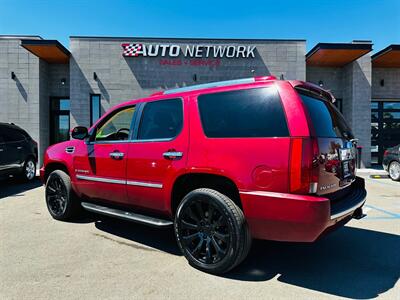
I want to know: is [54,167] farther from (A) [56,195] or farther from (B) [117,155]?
(B) [117,155]

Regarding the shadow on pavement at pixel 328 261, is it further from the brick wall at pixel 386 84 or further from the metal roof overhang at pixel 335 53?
the brick wall at pixel 386 84

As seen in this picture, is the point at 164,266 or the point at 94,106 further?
the point at 94,106

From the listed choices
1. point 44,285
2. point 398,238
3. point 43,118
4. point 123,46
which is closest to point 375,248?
point 398,238

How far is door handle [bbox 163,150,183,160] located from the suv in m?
0.01

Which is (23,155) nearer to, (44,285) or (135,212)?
(135,212)

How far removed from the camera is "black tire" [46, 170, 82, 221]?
15.6ft

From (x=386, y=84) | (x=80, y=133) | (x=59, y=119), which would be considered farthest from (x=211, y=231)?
(x=386, y=84)

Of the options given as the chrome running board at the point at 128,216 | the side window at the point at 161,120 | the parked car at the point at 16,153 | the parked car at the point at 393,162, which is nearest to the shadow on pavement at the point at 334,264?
the chrome running board at the point at 128,216

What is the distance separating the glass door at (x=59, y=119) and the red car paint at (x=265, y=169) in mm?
12548

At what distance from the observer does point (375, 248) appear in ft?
12.5

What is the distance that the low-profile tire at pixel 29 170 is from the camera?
9227 mm

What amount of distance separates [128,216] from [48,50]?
11.6 meters

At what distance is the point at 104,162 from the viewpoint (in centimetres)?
414

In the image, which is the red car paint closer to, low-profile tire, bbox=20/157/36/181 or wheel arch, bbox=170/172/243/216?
wheel arch, bbox=170/172/243/216
